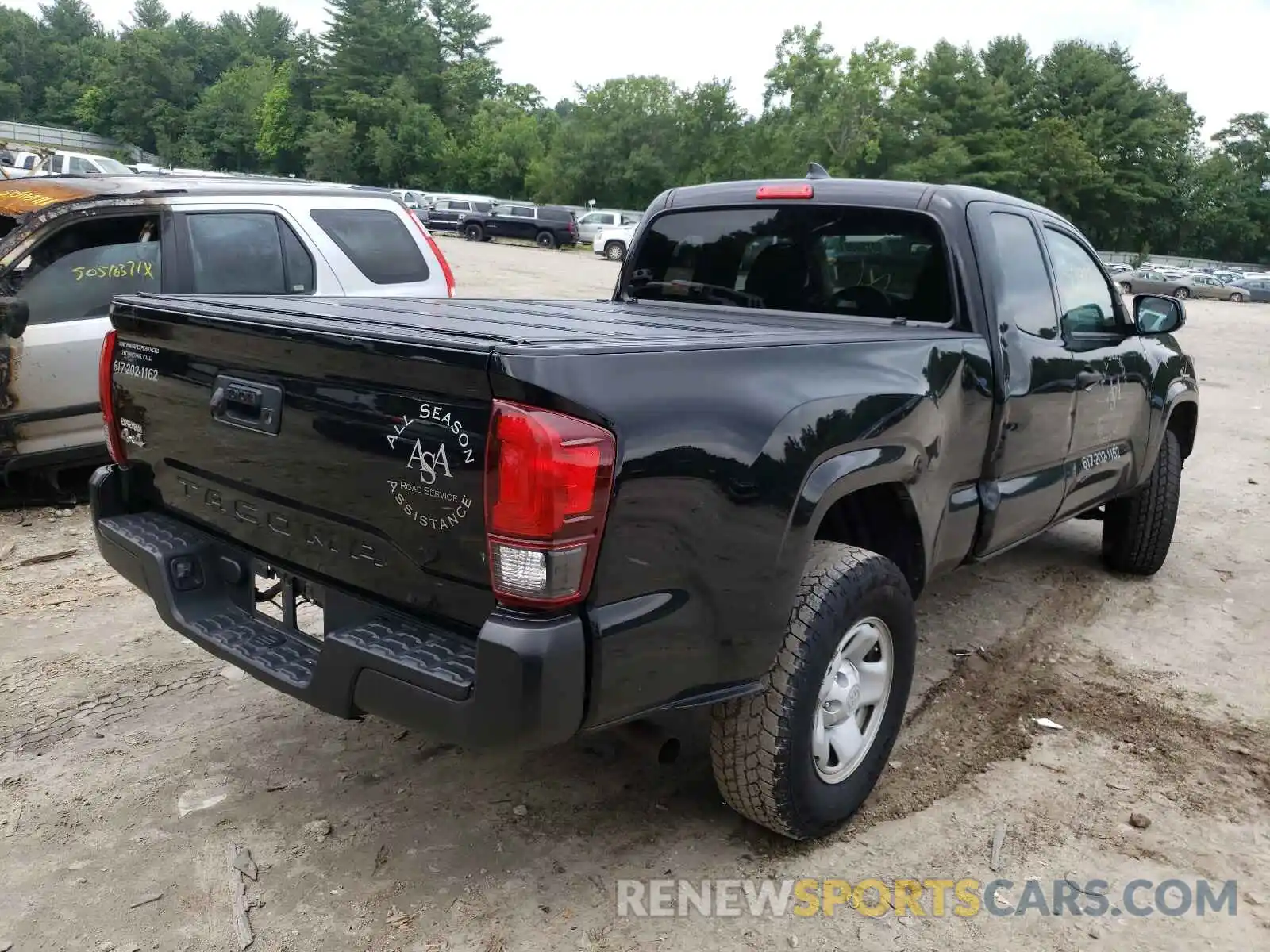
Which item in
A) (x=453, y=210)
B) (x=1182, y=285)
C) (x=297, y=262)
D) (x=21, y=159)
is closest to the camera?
(x=297, y=262)

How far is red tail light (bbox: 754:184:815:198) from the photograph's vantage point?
409 centimetres

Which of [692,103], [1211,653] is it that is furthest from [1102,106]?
[1211,653]

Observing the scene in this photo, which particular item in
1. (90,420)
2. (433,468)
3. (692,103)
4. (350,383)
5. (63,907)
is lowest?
(63,907)

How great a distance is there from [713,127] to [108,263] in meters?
66.9

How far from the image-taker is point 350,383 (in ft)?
7.91

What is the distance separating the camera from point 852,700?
3035 mm

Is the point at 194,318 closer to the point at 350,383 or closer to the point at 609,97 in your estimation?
the point at 350,383

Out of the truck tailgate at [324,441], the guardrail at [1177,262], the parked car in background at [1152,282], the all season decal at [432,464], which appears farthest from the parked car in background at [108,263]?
the guardrail at [1177,262]

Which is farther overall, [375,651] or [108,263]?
[108,263]

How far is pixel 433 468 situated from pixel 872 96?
222ft

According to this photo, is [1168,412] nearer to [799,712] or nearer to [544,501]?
[799,712]

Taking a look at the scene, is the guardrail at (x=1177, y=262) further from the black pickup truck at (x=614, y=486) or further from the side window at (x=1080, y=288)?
the black pickup truck at (x=614, y=486)

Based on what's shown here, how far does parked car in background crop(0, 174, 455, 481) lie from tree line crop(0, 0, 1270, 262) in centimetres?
5880

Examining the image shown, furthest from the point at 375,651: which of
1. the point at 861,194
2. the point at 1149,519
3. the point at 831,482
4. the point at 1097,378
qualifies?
the point at 1149,519
